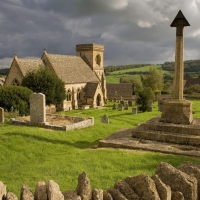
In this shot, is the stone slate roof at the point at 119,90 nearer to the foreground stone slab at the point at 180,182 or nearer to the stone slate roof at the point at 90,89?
the stone slate roof at the point at 90,89

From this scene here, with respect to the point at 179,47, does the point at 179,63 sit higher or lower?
lower

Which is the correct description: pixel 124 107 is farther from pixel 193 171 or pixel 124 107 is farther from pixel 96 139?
pixel 193 171

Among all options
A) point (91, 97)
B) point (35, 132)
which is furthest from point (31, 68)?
point (35, 132)

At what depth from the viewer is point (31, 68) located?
3709 cm

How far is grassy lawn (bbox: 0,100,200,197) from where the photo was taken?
884 centimetres

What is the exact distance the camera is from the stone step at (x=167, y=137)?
46.4 feet

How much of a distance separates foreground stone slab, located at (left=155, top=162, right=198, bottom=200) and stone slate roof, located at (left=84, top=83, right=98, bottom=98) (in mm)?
36777

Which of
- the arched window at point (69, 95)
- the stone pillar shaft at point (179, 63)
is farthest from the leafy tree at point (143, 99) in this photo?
the stone pillar shaft at point (179, 63)

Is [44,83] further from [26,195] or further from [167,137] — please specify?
[26,195]

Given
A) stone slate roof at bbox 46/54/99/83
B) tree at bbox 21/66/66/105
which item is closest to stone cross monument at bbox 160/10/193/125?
tree at bbox 21/66/66/105

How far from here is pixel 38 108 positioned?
728 inches

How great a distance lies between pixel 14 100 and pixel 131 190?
23825mm

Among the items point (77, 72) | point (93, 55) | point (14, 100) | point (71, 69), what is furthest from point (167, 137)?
point (93, 55)

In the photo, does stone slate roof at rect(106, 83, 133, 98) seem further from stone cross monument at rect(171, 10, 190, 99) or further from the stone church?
stone cross monument at rect(171, 10, 190, 99)
